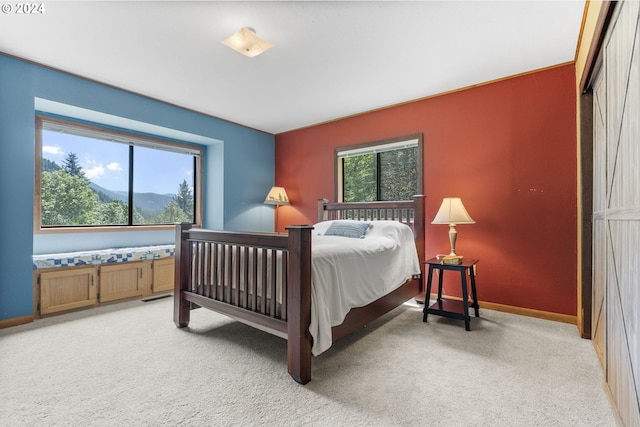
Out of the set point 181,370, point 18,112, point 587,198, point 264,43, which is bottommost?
point 181,370

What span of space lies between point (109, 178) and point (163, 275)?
145 centimetres

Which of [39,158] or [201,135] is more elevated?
[201,135]

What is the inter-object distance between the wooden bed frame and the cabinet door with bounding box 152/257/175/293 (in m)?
1.29

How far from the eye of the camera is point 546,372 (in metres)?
1.87

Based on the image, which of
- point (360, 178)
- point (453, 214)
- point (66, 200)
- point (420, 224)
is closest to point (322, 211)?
point (360, 178)

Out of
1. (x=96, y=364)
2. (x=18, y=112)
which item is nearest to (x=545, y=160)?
(x=96, y=364)

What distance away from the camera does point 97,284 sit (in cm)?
323

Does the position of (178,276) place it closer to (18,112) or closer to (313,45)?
(18,112)

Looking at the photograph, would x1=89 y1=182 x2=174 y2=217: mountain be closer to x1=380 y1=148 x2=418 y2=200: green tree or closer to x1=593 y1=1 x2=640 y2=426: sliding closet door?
x1=380 y1=148 x2=418 y2=200: green tree

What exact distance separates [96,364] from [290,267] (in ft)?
4.93

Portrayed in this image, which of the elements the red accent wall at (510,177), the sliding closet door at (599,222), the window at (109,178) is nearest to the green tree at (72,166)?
the window at (109,178)

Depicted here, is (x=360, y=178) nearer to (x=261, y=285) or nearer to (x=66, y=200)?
(x=261, y=285)

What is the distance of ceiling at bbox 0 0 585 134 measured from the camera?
2.07 m

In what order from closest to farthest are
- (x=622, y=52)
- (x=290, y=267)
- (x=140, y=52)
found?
(x=622, y=52)
(x=290, y=267)
(x=140, y=52)
